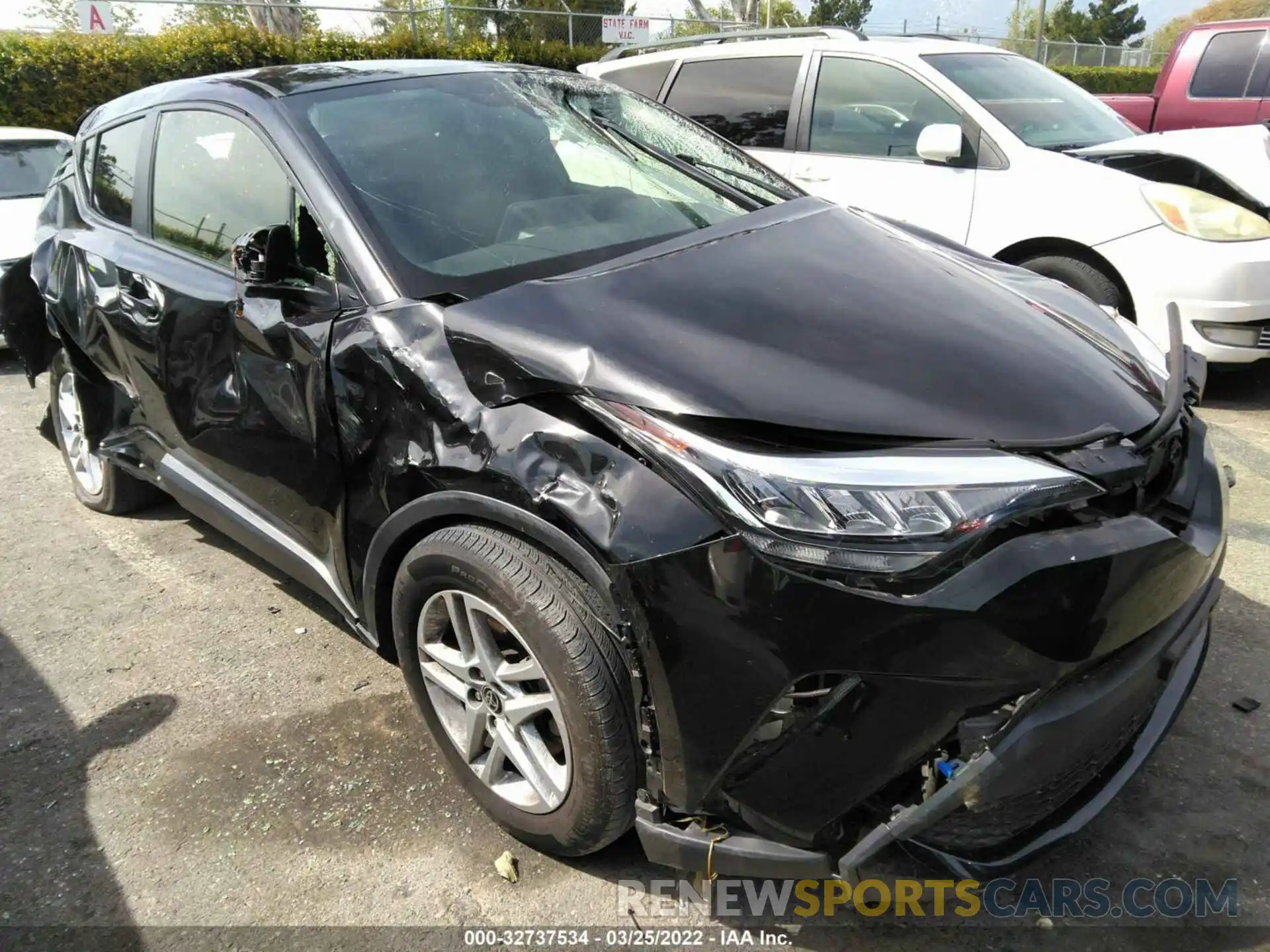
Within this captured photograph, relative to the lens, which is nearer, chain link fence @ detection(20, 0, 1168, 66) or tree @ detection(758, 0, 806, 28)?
chain link fence @ detection(20, 0, 1168, 66)

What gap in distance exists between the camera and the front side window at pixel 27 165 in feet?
24.2

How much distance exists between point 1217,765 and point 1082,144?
411 centimetres

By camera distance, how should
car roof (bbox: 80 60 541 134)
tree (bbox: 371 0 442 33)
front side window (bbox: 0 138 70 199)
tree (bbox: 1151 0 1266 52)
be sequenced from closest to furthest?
1. car roof (bbox: 80 60 541 134)
2. front side window (bbox: 0 138 70 199)
3. tree (bbox: 371 0 442 33)
4. tree (bbox: 1151 0 1266 52)

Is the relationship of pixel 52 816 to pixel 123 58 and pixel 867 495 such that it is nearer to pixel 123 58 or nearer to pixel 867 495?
pixel 867 495

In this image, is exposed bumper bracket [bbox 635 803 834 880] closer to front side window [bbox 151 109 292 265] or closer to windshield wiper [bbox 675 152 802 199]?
front side window [bbox 151 109 292 265]

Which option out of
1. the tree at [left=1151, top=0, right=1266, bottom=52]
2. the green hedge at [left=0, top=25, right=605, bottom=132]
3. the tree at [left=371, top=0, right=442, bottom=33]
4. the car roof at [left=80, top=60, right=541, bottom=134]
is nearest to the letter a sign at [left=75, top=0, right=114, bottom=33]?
the green hedge at [left=0, top=25, right=605, bottom=132]

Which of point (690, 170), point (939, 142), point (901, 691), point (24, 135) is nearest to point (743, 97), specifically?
point (939, 142)

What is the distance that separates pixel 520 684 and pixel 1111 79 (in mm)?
26981

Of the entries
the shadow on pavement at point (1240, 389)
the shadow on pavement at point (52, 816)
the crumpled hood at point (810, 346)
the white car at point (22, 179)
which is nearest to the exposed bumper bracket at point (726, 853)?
the crumpled hood at point (810, 346)

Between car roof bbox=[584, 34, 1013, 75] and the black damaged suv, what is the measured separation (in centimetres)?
319

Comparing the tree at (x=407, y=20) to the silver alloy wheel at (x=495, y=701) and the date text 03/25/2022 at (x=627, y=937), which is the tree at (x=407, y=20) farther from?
the date text 03/25/2022 at (x=627, y=937)

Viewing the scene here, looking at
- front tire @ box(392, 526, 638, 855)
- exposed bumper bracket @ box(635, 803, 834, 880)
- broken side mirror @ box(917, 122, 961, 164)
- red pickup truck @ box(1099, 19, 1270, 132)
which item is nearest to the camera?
exposed bumper bracket @ box(635, 803, 834, 880)

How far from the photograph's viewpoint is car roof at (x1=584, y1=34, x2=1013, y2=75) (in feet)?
18.3

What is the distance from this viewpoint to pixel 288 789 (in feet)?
8.37
